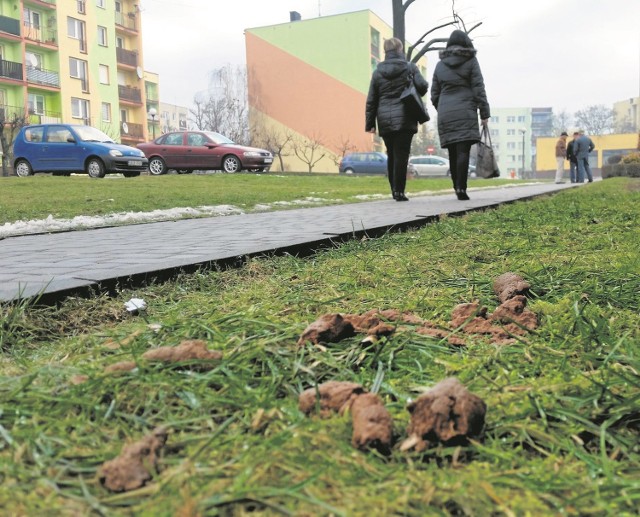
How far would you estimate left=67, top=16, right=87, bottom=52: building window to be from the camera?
53.7m

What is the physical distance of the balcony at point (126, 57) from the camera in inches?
2339

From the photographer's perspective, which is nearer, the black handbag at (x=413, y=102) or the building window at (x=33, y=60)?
the black handbag at (x=413, y=102)

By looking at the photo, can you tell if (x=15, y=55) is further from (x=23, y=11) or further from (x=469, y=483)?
(x=469, y=483)

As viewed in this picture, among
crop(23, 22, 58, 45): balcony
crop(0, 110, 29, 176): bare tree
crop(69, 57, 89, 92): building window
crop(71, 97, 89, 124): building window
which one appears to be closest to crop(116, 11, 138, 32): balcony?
crop(69, 57, 89, 92): building window

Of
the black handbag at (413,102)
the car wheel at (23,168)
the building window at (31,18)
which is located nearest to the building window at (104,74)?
the building window at (31,18)

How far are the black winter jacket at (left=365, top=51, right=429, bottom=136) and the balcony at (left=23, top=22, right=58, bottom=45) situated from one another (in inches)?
1866

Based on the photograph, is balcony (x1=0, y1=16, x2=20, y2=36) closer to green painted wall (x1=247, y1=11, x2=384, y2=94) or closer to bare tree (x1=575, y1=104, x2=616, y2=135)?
green painted wall (x1=247, y1=11, x2=384, y2=94)

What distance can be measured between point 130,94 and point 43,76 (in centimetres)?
1143

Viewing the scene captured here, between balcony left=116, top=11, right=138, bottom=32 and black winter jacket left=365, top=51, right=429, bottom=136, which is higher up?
balcony left=116, top=11, right=138, bottom=32

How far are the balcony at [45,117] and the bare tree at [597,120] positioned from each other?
8909cm

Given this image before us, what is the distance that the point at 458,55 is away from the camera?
9938 mm

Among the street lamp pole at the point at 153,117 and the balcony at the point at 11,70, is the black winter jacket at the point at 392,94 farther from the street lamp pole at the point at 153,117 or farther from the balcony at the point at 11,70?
the street lamp pole at the point at 153,117

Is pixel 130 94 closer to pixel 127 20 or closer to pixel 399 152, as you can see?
pixel 127 20

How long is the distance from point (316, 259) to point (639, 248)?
1.84 meters
